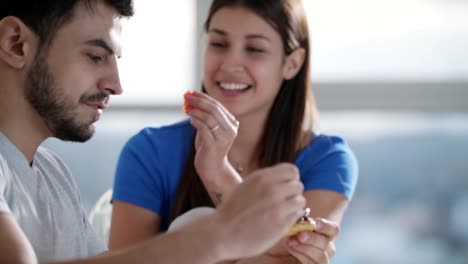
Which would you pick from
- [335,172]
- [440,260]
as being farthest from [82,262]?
[440,260]

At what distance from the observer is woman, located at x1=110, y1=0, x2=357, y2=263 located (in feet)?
7.19

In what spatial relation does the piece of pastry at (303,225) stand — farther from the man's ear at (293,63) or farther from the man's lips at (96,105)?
the man's ear at (293,63)

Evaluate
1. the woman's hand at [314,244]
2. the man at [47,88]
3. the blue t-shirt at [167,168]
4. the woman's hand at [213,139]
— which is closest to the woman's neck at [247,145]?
the blue t-shirt at [167,168]

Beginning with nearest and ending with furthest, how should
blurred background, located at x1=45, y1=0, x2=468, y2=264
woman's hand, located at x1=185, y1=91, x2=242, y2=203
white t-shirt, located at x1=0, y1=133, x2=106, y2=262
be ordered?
white t-shirt, located at x1=0, y1=133, x2=106, y2=262
woman's hand, located at x1=185, y1=91, x2=242, y2=203
blurred background, located at x1=45, y1=0, x2=468, y2=264

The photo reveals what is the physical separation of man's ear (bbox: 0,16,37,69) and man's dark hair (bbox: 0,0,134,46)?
13 mm

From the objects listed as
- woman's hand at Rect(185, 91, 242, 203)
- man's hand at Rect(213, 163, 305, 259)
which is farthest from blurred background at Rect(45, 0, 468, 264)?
man's hand at Rect(213, 163, 305, 259)

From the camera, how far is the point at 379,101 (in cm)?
340

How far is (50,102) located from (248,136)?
109 centimetres

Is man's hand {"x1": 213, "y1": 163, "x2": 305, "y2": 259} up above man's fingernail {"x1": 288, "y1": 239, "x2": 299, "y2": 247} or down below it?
above

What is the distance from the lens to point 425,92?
11.2 feet

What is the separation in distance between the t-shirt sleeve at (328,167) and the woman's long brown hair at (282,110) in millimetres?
49

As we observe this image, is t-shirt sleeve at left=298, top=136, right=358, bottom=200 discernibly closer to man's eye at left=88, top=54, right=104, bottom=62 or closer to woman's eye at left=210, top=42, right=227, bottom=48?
woman's eye at left=210, top=42, right=227, bottom=48

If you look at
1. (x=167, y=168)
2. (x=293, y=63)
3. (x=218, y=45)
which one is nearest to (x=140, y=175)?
(x=167, y=168)

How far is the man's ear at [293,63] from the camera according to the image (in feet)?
7.47
